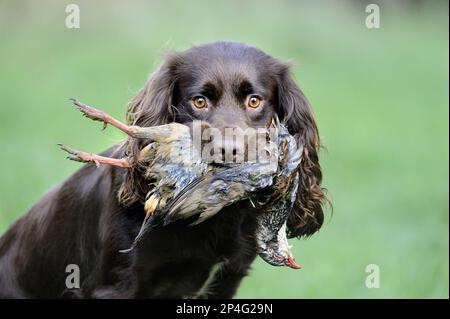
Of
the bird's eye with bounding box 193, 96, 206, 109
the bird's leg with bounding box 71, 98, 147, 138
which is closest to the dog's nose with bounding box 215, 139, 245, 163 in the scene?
the bird's leg with bounding box 71, 98, 147, 138

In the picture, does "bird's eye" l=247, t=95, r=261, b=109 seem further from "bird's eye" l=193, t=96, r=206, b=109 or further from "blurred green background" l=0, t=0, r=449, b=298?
"blurred green background" l=0, t=0, r=449, b=298

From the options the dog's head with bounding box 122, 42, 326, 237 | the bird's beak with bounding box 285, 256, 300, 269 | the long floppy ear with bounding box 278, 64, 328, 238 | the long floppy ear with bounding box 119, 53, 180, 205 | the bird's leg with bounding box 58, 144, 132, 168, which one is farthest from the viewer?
the long floppy ear with bounding box 278, 64, 328, 238

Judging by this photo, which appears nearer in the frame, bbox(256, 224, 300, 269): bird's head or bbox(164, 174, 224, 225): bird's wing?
bbox(164, 174, 224, 225): bird's wing

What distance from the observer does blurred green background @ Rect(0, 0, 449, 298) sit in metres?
6.79

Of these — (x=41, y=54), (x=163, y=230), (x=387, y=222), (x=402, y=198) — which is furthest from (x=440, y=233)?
(x=41, y=54)

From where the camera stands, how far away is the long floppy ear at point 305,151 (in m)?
4.48

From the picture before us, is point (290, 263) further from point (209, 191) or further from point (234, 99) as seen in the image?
point (234, 99)

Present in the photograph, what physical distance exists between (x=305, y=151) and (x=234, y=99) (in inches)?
17.1

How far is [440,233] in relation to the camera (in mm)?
7391

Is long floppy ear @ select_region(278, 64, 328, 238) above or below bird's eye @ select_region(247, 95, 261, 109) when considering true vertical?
below

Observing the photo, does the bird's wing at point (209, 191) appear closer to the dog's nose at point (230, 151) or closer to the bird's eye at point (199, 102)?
the dog's nose at point (230, 151)

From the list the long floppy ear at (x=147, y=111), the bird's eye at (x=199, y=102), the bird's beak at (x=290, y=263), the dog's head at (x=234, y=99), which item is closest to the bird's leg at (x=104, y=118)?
the long floppy ear at (x=147, y=111)

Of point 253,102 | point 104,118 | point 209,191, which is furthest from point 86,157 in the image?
point 253,102
